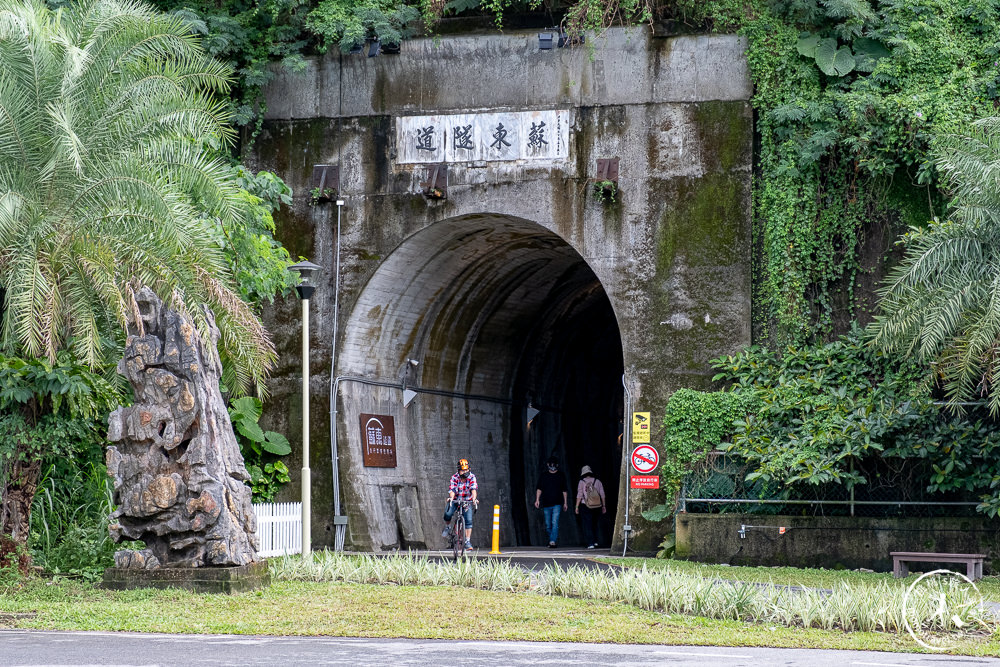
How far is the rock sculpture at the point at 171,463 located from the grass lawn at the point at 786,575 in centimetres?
591

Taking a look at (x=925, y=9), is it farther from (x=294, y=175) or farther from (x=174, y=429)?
(x=174, y=429)

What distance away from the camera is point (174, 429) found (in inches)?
562

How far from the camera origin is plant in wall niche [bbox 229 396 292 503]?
22250mm

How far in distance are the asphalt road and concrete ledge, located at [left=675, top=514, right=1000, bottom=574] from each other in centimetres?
915

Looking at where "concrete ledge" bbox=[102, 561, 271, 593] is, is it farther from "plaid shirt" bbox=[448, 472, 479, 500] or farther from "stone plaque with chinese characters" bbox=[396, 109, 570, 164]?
"stone plaque with chinese characters" bbox=[396, 109, 570, 164]

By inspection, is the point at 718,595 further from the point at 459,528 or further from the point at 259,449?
the point at 259,449

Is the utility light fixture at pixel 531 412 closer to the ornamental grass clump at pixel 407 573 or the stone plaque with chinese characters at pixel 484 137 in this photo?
the stone plaque with chinese characters at pixel 484 137

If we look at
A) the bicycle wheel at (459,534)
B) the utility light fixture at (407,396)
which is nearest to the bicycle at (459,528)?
the bicycle wheel at (459,534)

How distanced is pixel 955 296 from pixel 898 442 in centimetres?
276

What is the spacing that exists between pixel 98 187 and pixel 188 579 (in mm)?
5446

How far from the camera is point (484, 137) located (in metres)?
22.7

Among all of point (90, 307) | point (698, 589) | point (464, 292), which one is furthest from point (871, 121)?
point (90, 307)

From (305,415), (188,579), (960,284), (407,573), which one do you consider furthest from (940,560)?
(188,579)

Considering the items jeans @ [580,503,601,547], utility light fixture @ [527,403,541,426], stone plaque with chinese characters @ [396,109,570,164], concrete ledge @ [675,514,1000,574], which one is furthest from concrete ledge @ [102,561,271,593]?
utility light fixture @ [527,403,541,426]
